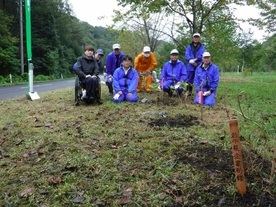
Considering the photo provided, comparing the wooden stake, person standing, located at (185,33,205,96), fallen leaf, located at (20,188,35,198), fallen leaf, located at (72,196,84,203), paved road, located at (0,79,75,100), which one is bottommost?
paved road, located at (0,79,75,100)

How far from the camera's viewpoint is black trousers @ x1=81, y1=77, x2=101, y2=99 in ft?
22.2

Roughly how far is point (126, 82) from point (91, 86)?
37.9 inches

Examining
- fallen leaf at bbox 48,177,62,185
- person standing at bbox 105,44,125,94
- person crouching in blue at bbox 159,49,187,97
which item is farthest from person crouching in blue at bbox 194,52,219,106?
fallen leaf at bbox 48,177,62,185

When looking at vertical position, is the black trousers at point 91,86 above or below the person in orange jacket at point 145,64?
below

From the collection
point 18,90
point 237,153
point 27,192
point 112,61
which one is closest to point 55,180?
point 27,192

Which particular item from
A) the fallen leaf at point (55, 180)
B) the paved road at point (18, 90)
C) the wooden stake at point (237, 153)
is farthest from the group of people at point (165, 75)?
the paved road at point (18, 90)

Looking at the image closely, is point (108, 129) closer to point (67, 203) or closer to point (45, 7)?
point (67, 203)

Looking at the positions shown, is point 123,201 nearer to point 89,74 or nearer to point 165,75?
point 89,74

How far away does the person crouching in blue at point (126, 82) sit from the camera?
7195 millimetres

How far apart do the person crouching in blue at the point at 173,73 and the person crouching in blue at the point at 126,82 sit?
96 cm

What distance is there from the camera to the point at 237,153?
2.33 m

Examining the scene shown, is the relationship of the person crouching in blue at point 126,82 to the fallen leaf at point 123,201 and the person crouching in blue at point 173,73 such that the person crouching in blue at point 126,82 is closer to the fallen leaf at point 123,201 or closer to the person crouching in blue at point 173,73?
the person crouching in blue at point 173,73

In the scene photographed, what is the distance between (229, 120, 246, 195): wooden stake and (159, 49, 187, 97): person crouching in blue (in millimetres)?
5437

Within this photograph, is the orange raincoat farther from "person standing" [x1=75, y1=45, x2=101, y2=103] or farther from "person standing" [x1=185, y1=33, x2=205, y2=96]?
"person standing" [x1=75, y1=45, x2=101, y2=103]
